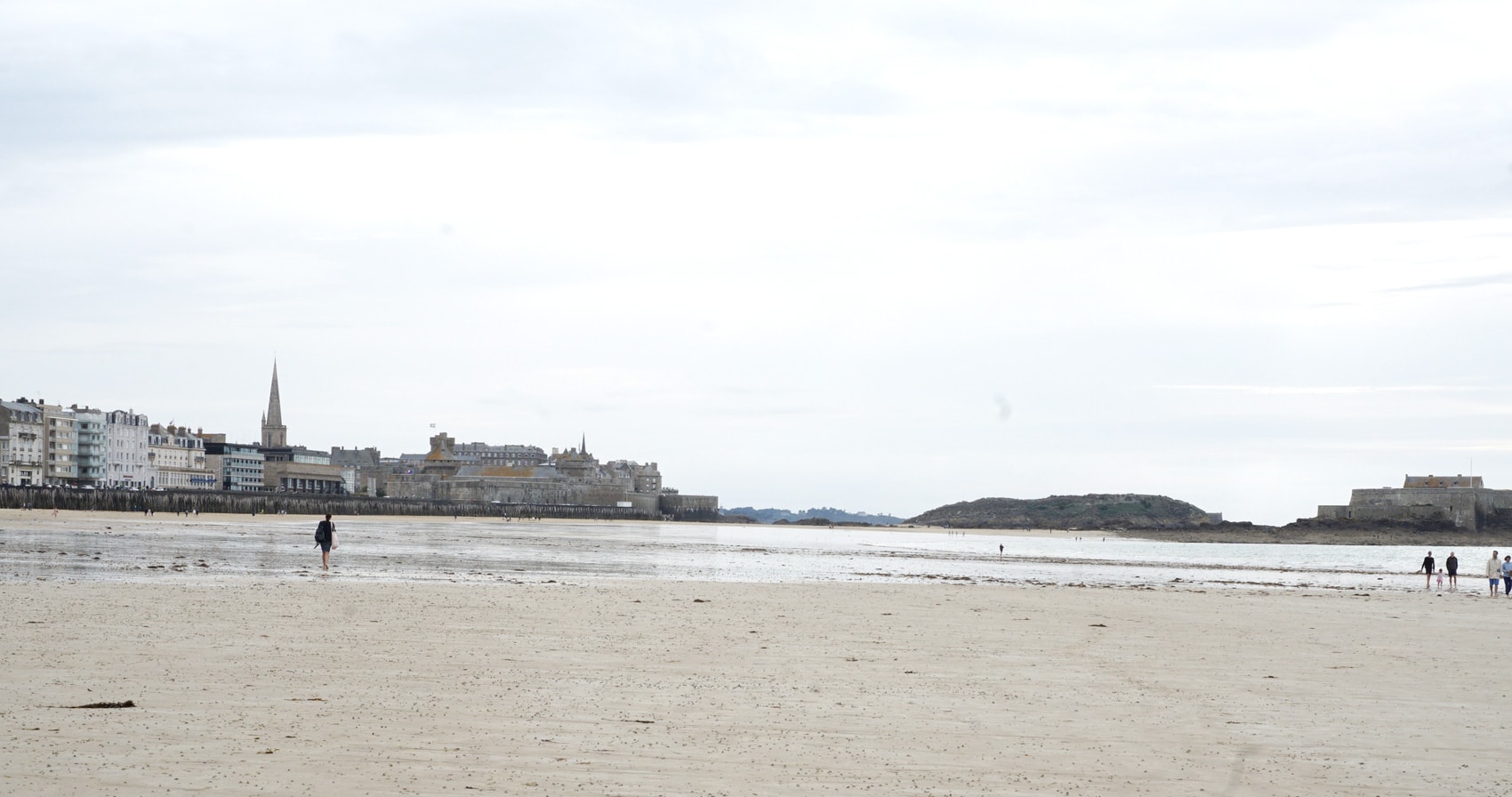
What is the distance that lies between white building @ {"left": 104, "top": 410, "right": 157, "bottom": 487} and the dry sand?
418ft

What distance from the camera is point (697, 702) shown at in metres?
10.8

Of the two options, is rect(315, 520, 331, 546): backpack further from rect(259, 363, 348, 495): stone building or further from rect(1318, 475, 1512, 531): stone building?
rect(259, 363, 348, 495): stone building

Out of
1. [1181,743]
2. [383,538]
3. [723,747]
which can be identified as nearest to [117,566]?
[723,747]

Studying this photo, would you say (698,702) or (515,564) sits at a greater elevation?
(698,702)

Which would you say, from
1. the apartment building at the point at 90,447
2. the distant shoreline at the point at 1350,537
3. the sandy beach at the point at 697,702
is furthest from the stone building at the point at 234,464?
the sandy beach at the point at 697,702

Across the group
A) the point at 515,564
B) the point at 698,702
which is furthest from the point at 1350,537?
the point at 698,702

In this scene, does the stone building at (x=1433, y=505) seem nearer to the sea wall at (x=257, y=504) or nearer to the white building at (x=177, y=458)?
the sea wall at (x=257, y=504)

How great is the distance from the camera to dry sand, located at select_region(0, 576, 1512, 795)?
26.9ft

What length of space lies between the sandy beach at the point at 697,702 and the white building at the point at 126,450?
127 m

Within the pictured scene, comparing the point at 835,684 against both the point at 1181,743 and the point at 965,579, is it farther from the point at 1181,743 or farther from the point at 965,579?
the point at 965,579

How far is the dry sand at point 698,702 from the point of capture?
819cm

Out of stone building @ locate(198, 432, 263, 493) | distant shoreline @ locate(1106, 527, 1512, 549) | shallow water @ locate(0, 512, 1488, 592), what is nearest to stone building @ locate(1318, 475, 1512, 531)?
distant shoreline @ locate(1106, 527, 1512, 549)

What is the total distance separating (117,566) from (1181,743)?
75.2ft

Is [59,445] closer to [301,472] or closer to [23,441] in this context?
[23,441]
